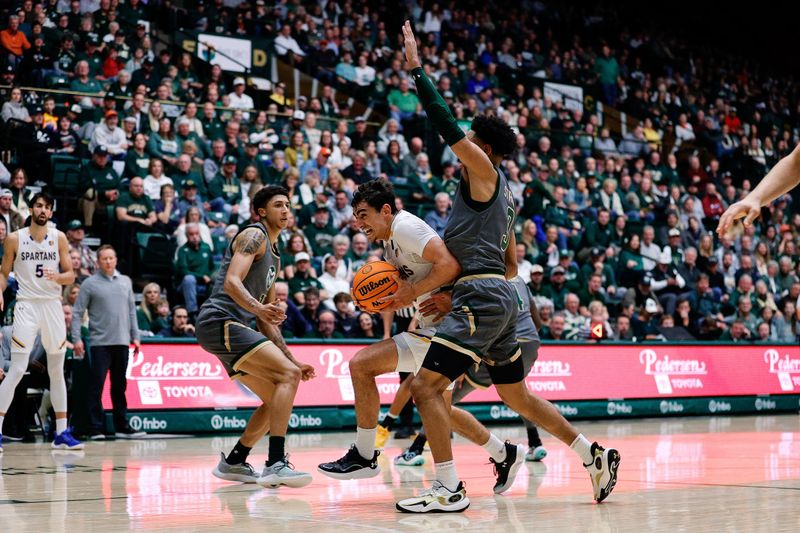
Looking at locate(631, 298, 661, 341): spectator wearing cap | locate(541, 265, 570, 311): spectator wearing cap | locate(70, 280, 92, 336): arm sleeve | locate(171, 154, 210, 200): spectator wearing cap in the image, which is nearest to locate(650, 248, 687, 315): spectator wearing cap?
locate(631, 298, 661, 341): spectator wearing cap

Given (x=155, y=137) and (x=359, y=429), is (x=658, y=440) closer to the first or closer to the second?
(x=359, y=429)

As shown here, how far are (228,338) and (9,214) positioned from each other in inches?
298

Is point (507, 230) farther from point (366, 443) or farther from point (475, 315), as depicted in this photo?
point (366, 443)

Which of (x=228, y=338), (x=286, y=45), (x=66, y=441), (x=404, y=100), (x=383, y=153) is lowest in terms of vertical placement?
(x=66, y=441)

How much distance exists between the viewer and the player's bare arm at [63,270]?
10492mm

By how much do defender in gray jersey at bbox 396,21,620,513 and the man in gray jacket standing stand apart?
6.44 meters

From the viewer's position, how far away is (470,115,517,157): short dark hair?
657 centimetres

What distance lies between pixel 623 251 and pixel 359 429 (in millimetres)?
14014

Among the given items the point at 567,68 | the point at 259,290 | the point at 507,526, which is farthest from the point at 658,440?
the point at 567,68

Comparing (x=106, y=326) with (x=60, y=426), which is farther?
(x=106, y=326)

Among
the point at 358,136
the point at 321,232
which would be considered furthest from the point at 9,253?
the point at 358,136

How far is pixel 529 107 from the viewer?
24031mm

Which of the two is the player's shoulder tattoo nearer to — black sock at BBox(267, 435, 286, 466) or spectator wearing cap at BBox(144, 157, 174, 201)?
black sock at BBox(267, 435, 286, 466)

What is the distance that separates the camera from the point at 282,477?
6.92 meters
